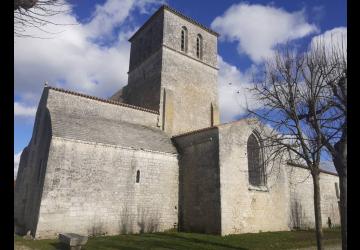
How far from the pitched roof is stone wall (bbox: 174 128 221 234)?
4.09 feet

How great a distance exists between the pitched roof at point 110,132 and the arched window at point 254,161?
14.5 feet

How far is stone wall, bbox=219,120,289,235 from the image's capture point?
599 inches

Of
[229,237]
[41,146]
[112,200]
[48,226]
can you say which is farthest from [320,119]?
[41,146]

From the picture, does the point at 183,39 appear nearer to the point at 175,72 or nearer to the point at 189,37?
the point at 189,37

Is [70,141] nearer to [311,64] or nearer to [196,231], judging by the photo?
[196,231]

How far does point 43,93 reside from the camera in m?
17.5

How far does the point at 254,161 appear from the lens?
1800 cm

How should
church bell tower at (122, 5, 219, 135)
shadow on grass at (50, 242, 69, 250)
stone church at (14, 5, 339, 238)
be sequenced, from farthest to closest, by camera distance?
church bell tower at (122, 5, 219, 135) < stone church at (14, 5, 339, 238) < shadow on grass at (50, 242, 69, 250)

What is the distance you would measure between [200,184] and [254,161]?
391cm

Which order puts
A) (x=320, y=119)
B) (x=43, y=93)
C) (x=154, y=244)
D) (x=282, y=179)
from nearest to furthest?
(x=320, y=119)
(x=154, y=244)
(x=43, y=93)
(x=282, y=179)

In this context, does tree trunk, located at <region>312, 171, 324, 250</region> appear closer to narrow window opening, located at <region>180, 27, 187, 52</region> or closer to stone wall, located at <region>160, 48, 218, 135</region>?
stone wall, located at <region>160, 48, 218, 135</region>

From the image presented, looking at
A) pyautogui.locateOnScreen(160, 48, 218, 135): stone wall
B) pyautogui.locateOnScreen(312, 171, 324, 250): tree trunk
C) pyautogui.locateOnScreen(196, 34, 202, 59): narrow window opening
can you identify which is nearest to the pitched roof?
pyautogui.locateOnScreen(160, 48, 218, 135): stone wall

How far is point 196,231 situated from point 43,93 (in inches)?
450

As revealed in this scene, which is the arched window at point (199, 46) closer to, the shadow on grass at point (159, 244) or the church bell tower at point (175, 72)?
the church bell tower at point (175, 72)
